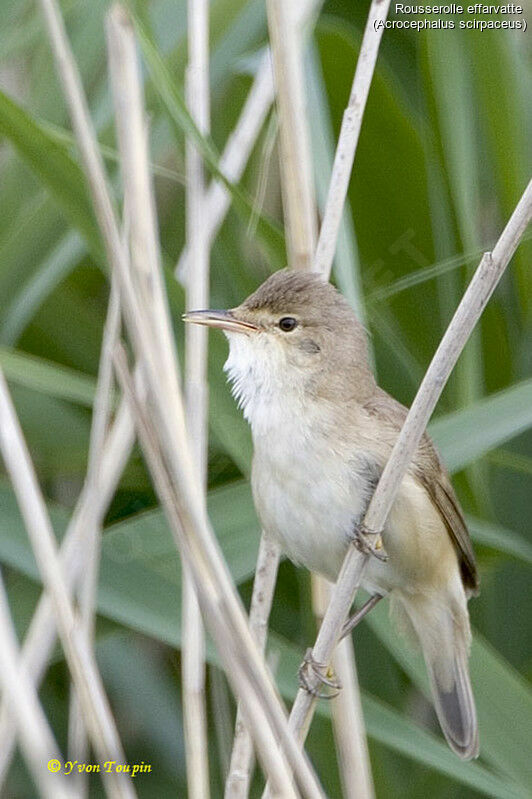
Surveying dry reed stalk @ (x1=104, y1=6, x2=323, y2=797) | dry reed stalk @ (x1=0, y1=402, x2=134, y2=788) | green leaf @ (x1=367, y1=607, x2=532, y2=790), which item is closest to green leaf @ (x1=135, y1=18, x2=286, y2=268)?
dry reed stalk @ (x1=104, y1=6, x2=323, y2=797)

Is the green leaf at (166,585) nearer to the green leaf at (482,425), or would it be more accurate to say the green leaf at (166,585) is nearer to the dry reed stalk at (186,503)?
the green leaf at (482,425)

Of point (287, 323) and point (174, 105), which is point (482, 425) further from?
point (174, 105)

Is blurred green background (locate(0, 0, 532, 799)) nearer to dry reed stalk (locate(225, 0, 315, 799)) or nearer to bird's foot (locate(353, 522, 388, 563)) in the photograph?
dry reed stalk (locate(225, 0, 315, 799))

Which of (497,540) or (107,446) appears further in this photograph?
(497,540)

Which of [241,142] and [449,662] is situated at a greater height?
[241,142]

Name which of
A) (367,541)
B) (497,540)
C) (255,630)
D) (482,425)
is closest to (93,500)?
(255,630)
